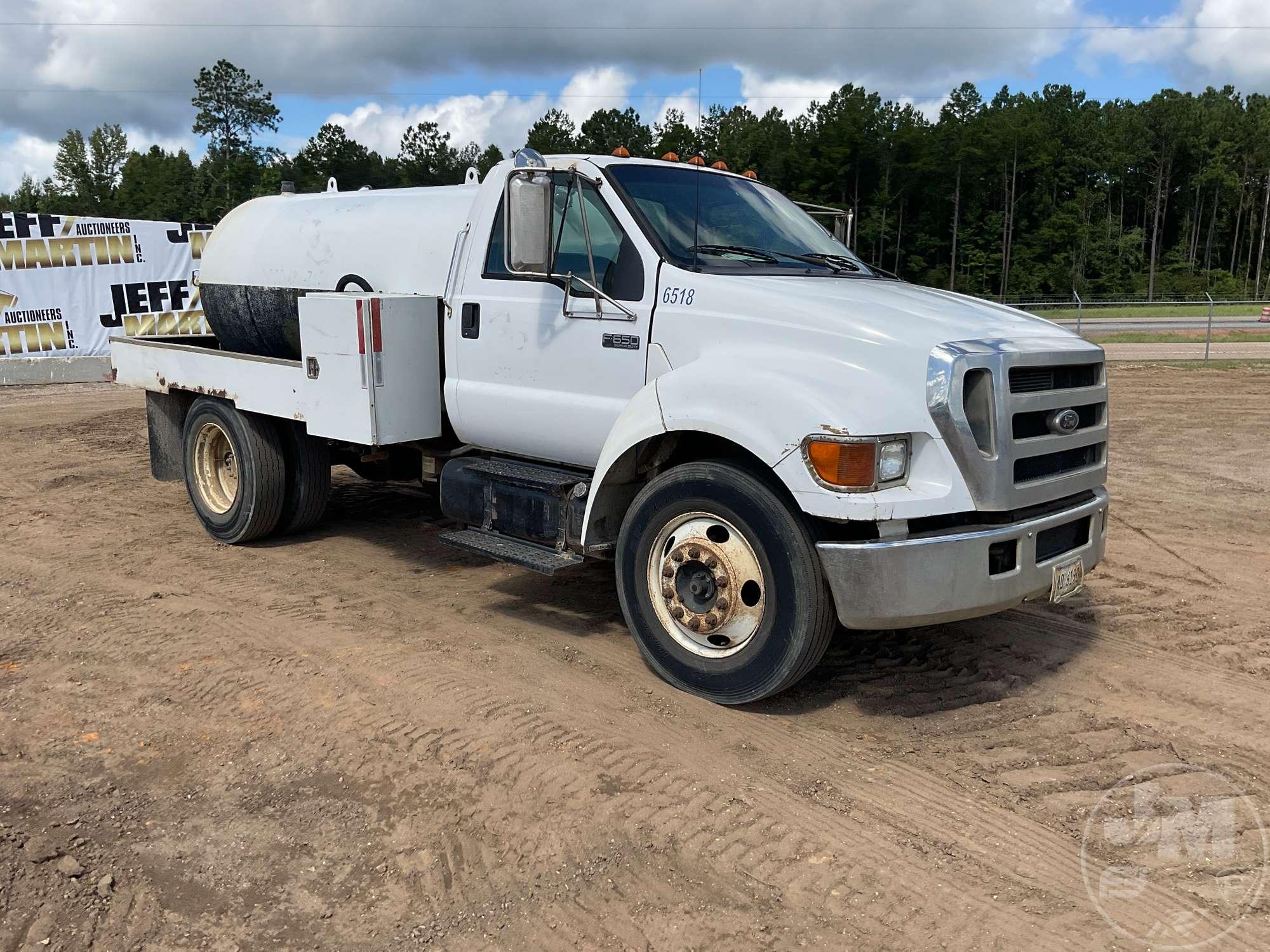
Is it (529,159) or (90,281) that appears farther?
(90,281)

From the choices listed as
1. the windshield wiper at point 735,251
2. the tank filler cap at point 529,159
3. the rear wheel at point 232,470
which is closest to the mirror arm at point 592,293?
the windshield wiper at point 735,251

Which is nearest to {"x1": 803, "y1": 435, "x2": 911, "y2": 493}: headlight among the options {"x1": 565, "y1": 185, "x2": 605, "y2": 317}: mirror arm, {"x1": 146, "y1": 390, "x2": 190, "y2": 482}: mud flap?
{"x1": 565, "y1": 185, "x2": 605, "y2": 317}: mirror arm

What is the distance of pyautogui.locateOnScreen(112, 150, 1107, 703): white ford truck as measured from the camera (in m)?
4.23

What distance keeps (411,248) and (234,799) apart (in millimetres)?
3632

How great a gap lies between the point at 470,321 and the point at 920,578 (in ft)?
10.1

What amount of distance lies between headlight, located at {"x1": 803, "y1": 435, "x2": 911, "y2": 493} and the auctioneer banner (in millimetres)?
15701

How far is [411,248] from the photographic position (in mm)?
6449

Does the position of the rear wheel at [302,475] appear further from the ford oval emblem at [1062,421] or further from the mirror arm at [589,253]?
the ford oval emblem at [1062,421]

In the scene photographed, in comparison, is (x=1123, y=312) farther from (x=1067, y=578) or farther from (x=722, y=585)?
(x=722, y=585)

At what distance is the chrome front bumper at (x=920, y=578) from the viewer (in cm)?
420

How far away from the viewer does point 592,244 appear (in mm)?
5398

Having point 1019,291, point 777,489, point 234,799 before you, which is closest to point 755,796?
point 777,489

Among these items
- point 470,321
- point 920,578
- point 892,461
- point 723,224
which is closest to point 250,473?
point 470,321

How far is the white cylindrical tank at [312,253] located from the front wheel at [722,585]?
232 centimetres
